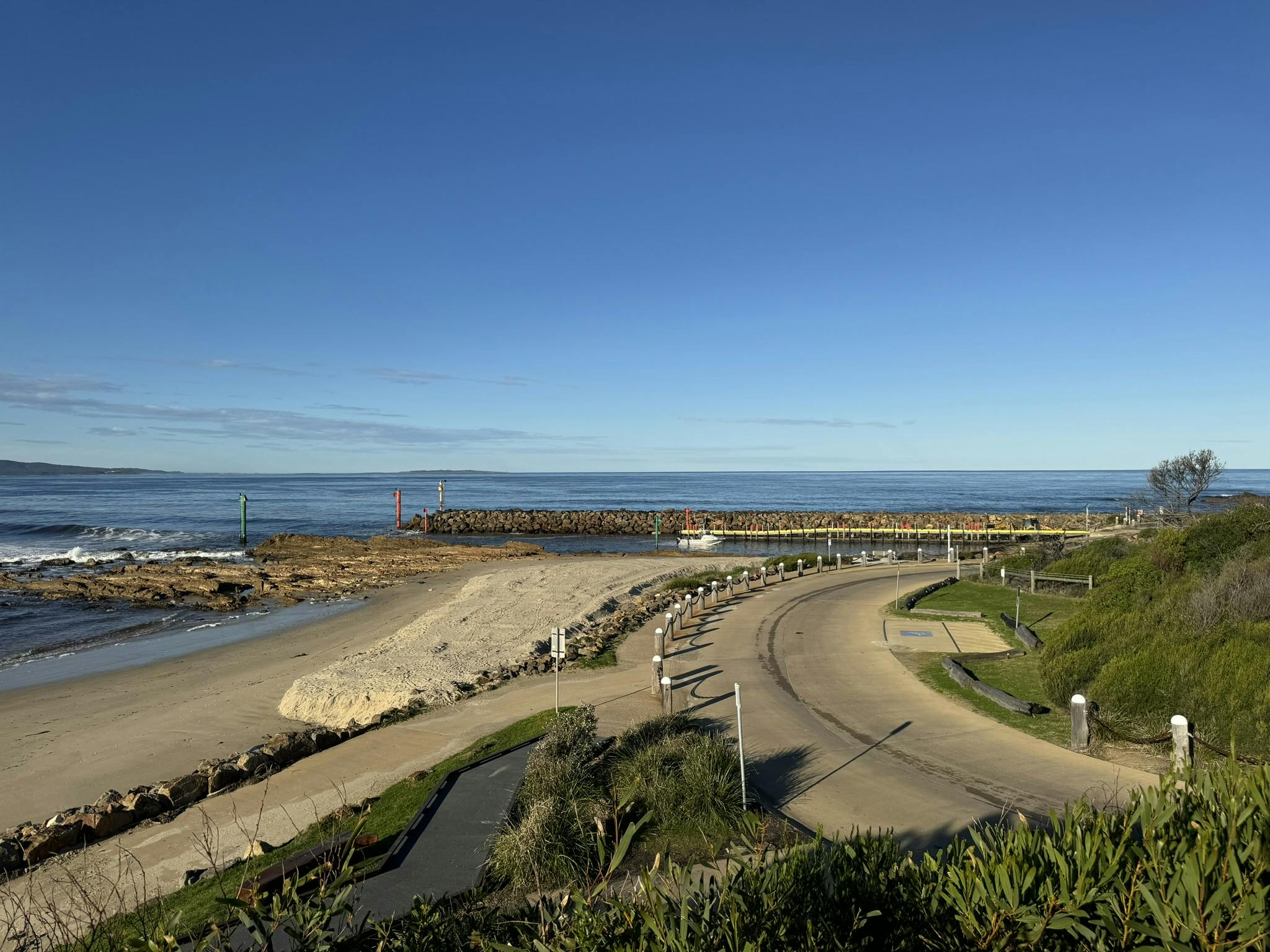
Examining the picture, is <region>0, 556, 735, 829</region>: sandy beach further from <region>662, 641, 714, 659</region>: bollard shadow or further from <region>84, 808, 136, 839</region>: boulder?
<region>662, 641, 714, 659</region>: bollard shadow

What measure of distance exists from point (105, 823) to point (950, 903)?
1204cm

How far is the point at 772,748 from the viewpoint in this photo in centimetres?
1245

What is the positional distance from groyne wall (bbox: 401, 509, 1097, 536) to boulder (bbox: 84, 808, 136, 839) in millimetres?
63505

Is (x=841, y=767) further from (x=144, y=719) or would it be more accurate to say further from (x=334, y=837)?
(x=144, y=719)

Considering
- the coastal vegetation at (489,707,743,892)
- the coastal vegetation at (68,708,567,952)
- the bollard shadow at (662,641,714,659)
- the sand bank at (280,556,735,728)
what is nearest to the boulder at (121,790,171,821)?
the coastal vegetation at (68,708,567,952)

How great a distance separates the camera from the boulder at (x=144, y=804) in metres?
11.7

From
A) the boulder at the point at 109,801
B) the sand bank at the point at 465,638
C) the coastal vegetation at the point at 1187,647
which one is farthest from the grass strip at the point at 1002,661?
the boulder at the point at 109,801

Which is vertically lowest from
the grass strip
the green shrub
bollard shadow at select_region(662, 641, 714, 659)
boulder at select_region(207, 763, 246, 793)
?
boulder at select_region(207, 763, 246, 793)

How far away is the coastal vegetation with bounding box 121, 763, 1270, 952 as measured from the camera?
3818 millimetres

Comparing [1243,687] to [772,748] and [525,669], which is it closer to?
[772,748]

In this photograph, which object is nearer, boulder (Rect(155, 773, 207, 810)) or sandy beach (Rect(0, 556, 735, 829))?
boulder (Rect(155, 773, 207, 810))

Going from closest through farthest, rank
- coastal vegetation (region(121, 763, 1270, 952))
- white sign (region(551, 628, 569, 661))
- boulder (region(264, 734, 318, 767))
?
1. coastal vegetation (region(121, 763, 1270, 952))
2. boulder (region(264, 734, 318, 767))
3. white sign (region(551, 628, 569, 661))

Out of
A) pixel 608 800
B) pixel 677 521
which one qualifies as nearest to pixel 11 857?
pixel 608 800

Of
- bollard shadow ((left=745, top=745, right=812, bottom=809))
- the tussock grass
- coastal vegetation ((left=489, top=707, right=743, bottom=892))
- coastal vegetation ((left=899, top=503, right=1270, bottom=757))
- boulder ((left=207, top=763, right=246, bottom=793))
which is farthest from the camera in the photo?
the tussock grass
